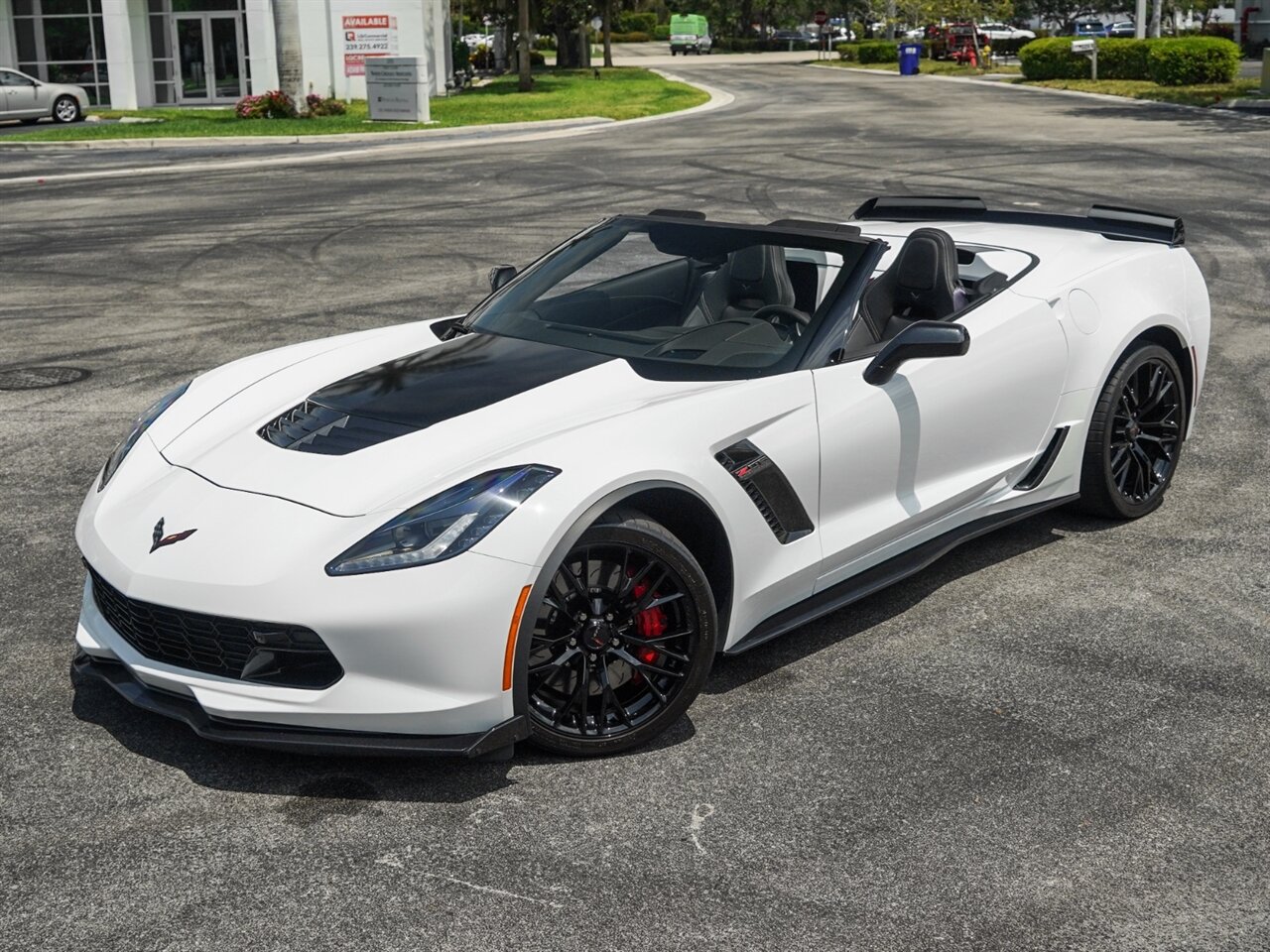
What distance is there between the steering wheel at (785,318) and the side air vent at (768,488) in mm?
648

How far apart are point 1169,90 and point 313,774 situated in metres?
35.2

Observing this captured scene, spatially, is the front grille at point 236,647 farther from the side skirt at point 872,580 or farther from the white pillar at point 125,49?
the white pillar at point 125,49

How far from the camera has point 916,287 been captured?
547cm

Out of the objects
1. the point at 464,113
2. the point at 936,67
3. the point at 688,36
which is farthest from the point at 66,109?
the point at 688,36

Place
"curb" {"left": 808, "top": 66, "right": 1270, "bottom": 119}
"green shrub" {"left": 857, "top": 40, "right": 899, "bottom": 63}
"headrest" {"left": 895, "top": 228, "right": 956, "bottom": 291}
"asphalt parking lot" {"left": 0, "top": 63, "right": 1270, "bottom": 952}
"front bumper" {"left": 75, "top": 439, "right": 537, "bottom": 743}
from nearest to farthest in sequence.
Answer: "asphalt parking lot" {"left": 0, "top": 63, "right": 1270, "bottom": 952} < "front bumper" {"left": 75, "top": 439, "right": 537, "bottom": 743} < "headrest" {"left": 895, "top": 228, "right": 956, "bottom": 291} < "curb" {"left": 808, "top": 66, "right": 1270, "bottom": 119} < "green shrub" {"left": 857, "top": 40, "right": 899, "bottom": 63}

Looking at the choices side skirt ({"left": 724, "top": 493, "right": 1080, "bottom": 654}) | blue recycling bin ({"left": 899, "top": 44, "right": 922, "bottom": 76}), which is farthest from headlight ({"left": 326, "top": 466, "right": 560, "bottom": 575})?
blue recycling bin ({"left": 899, "top": 44, "right": 922, "bottom": 76})

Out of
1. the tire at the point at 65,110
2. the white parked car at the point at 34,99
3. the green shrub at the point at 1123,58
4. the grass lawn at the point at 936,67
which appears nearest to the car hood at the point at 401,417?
the white parked car at the point at 34,99

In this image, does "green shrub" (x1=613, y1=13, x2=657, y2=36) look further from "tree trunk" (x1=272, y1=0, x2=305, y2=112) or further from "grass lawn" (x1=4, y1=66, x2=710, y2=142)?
"tree trunk" (x1=272, y1=0, x2=305, y2=112)

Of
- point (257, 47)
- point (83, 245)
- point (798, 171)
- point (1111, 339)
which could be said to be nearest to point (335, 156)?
Result: point (798, 171)

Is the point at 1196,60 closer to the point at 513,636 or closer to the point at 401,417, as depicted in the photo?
the point at 401,417

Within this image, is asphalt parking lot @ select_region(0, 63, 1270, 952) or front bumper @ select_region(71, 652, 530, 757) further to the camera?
front bumper @ select_region(71, 652, 530, 757)

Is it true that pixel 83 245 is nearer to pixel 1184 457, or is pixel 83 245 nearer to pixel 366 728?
pixel 1184 457

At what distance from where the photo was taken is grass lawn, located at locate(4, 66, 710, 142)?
97.6ft

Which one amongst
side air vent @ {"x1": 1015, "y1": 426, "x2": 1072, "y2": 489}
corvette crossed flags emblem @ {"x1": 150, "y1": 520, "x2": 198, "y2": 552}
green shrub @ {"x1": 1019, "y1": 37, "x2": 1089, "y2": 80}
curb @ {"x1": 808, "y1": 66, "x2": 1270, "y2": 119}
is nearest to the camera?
corvette crossed flags emblem @ {"x1": 150, "y1": 520, "x2": 198, "y2": 552}
